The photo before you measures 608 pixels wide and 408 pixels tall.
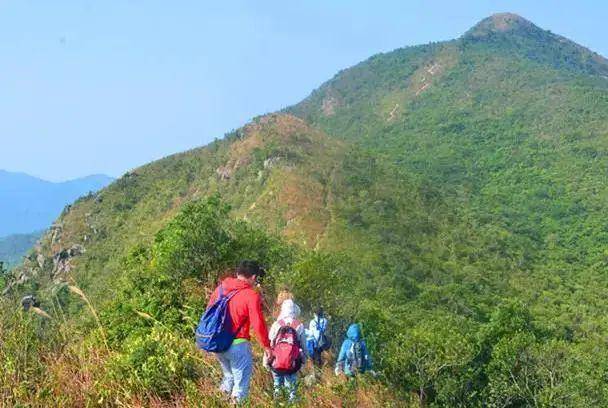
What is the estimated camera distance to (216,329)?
502 centimetres

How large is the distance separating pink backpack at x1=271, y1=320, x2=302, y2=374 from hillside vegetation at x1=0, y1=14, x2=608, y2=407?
0.92 feet

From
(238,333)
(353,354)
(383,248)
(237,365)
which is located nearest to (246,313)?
(238,333)

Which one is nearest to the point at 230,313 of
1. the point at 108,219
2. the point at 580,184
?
the point at 108,219

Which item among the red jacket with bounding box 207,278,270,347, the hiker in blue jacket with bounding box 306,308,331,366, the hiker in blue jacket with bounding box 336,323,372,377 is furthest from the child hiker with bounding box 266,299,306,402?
the hiker in blue jacket with bounding box 306,308,331,366

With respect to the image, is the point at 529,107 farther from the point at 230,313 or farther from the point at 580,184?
the point at 230,313

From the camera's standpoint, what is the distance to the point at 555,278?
64.0 metres

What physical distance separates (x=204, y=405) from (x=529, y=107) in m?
143

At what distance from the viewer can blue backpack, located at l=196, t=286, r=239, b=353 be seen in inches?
198

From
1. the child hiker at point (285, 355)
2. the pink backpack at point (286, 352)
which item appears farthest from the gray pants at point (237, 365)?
the pink backpack at point (286, 352)

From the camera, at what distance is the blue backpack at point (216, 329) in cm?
502

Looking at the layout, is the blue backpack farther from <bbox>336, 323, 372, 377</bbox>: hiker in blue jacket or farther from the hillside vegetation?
<bbox>336, 323, 372, 377</bbox>: hiker in blue jacket

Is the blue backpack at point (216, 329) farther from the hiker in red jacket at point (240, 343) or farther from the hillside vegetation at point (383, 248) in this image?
the hillside vegetation at point (383, 248)

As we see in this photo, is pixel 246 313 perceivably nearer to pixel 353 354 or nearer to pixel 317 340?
pixel 353 354

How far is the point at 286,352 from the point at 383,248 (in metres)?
51.1
